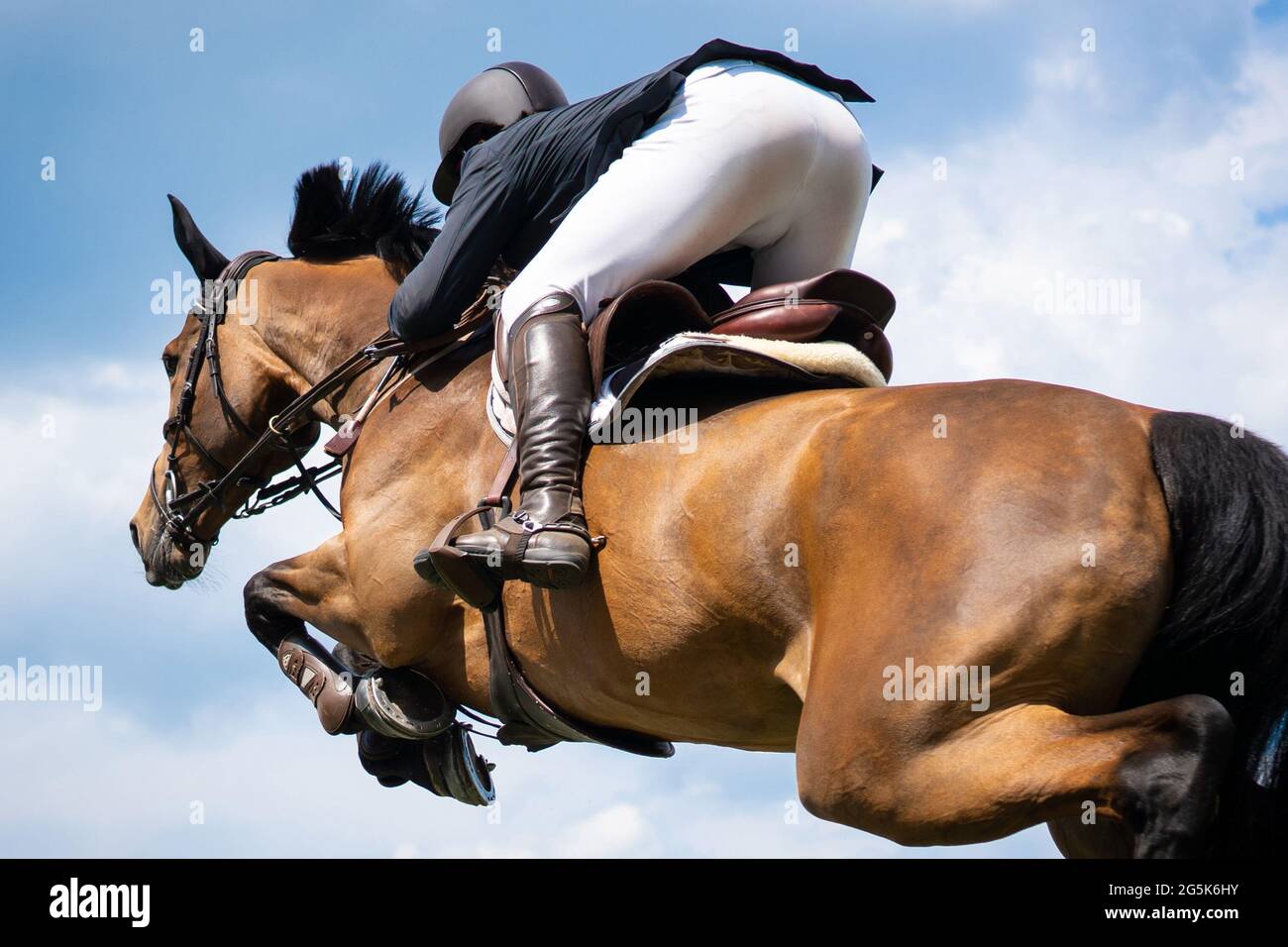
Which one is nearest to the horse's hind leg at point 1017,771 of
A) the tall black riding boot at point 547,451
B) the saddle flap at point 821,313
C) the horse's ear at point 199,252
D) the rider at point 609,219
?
the tall black riding boot at point 547,451

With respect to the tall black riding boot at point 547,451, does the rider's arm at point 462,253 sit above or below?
above

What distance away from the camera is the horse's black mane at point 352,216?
321 inches

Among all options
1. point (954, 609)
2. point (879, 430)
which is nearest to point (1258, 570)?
point (954, 609)

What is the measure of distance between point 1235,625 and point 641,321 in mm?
2747

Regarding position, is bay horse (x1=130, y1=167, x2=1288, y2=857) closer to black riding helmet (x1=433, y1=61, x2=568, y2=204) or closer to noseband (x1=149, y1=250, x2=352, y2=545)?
black riding helmet (x1=433, y1=61, x2=568, y2=204)

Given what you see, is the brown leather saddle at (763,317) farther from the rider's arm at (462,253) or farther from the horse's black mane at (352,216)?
the horse's black mane at (352,216)

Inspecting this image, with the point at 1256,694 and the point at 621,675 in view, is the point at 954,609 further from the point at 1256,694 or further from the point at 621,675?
the point at 621,675

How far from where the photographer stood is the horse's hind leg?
4348 millimetres

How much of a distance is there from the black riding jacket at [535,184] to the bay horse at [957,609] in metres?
1.17

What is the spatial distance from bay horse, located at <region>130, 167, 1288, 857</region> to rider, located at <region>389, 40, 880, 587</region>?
0.31 metres

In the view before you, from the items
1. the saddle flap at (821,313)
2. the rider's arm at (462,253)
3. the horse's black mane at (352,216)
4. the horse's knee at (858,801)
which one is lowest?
the horse's knee at (858,801)

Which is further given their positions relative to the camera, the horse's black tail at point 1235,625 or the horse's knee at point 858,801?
the horse's knee at point 858,801

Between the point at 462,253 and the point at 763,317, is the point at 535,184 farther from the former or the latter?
the point at 763,317

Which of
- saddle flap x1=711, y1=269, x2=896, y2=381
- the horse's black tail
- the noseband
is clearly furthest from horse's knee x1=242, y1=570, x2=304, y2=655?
the horse's black tail
